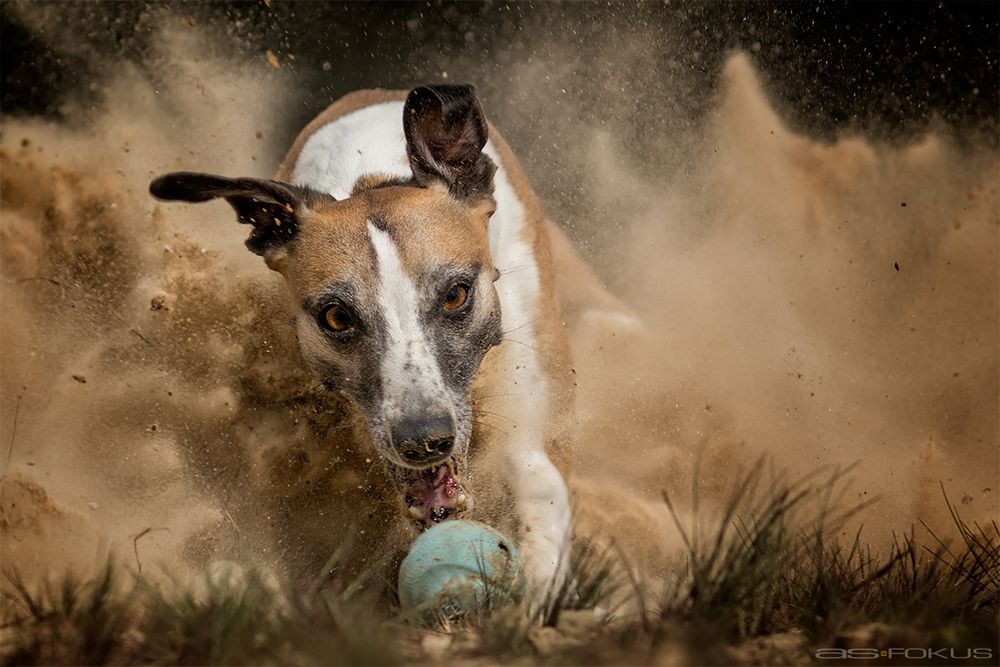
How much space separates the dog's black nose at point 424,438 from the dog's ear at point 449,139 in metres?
1.29

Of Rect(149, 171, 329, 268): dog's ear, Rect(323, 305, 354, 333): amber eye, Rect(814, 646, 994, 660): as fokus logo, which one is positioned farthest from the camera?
Rect(149, 171, 329, 268): dog's ear

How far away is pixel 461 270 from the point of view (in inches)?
165

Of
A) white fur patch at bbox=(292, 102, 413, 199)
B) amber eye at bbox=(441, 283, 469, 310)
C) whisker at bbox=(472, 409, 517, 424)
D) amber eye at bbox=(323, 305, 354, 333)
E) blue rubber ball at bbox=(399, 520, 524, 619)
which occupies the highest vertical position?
white fur patch at bbox=(292, 102, 413, 199)

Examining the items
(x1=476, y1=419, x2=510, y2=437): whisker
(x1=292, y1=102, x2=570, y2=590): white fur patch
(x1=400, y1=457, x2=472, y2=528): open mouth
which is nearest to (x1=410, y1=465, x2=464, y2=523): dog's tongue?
(x1=400, y1=457, x2=472, y2=528): open mouth

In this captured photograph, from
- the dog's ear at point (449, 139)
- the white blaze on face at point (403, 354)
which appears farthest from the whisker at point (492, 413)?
the dog's ear at point (449, 139)

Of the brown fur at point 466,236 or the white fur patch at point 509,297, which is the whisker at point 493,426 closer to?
→ the white fur patch at point 509,297

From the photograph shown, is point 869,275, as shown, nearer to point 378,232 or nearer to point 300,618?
point 378,232

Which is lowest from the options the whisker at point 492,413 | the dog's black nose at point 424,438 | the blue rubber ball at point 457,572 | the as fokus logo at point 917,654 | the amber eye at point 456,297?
the as fokus logo at point 917,654

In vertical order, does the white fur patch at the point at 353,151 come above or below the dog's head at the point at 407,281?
above

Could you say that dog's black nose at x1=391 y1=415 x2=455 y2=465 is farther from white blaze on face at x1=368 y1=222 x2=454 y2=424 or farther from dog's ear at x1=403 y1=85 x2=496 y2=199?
dog's ear at x1=403 y1=85 x2=496 y2=199

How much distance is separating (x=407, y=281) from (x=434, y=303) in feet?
0.47

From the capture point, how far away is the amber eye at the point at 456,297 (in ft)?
13.5

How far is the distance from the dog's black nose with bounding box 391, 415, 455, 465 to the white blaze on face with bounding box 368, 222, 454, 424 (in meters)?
0.04

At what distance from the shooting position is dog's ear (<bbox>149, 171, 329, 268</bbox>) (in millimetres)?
4184
